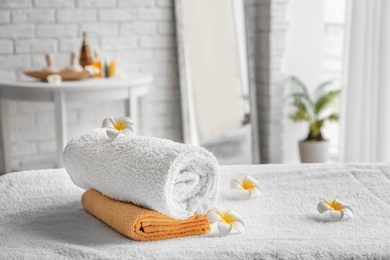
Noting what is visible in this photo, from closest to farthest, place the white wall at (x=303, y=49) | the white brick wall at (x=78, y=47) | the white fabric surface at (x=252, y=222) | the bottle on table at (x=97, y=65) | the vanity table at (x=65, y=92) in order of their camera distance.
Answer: the white fabric surface at (x=252, y=222), the vanity table at (x=65, y=92), the bottle on table at (x=97, y=65), the white brick wall at (x=78, y=47), the white wall at (x=303, y=49)

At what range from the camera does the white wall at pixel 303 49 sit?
168 inches

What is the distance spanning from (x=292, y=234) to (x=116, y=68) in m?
2.86

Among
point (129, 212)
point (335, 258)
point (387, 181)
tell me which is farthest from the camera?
point (387, 181)

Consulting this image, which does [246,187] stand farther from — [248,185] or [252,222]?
[252,222]

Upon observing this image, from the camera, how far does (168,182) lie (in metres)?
1.35

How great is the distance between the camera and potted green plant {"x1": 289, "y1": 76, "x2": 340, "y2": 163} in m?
4.10

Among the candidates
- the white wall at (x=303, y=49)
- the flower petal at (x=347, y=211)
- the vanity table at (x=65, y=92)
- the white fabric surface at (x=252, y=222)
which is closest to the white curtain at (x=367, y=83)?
the white wall at (x=303, y=49)

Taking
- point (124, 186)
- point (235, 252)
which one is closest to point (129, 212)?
point (124, 186)

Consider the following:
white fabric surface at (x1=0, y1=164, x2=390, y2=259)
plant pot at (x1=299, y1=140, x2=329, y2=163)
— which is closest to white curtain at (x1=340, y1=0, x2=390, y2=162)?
plant pot at (x1=299, y1=140, x2=329, y2=163)

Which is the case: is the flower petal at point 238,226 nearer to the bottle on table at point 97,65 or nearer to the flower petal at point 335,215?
the flower petal at point 335,215

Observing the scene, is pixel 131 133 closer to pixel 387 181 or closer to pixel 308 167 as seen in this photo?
pixel 308 167

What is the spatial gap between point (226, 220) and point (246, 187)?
27 cm

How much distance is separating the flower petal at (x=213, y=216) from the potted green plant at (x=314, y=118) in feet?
8.98

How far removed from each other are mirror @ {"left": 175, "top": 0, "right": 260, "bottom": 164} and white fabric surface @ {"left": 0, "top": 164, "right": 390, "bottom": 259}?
2.27 metres
